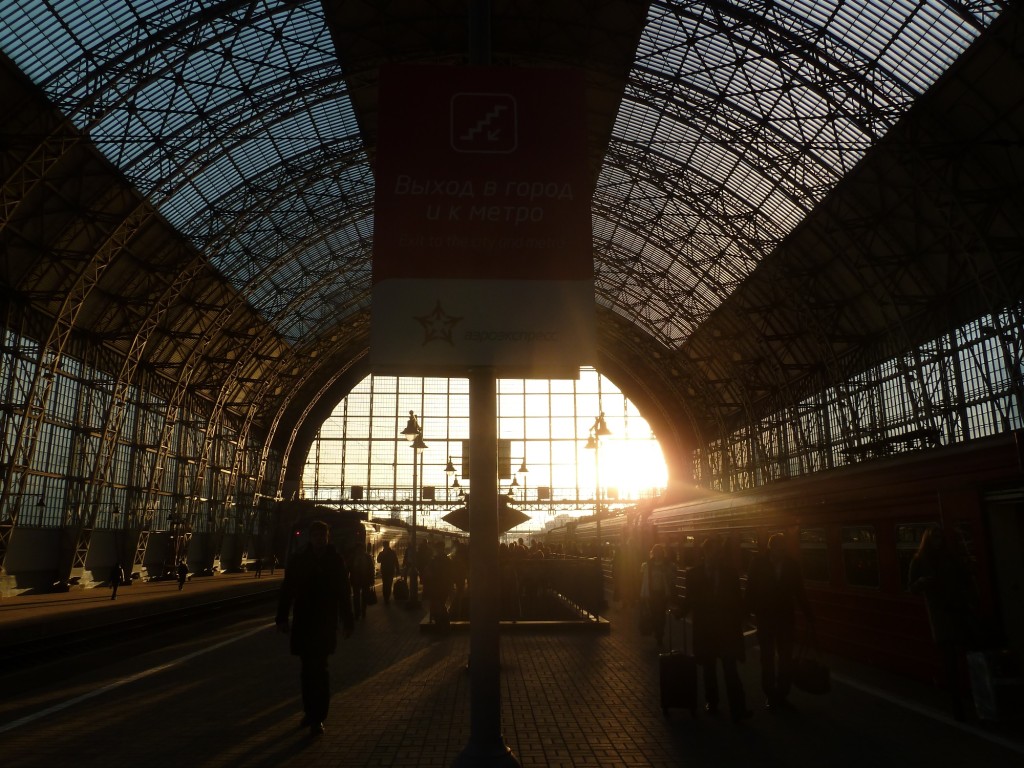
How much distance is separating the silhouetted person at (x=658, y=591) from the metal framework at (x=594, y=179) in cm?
1111

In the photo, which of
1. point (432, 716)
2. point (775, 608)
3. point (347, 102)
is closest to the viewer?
point (432, 716)

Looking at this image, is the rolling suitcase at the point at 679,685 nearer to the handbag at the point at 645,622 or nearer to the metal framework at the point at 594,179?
the handbag at the point at 645,622

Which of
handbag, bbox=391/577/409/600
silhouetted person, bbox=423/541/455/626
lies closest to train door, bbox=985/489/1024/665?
silhouetted person, bbox=423/541/455/626

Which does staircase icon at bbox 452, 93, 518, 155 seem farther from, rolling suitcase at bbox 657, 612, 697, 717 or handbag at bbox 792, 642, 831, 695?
handbag at bbox 792, 642, 831, 695

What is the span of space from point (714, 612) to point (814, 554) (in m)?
4.99

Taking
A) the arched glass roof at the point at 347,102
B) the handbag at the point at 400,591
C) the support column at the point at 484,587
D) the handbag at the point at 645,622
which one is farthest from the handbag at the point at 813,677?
the handbag at the point at 400,591

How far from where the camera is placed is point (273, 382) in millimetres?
49531

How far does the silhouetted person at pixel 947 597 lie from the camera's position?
8.00 meters

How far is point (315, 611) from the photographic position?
8.05 m

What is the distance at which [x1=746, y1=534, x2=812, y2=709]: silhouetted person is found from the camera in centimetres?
883

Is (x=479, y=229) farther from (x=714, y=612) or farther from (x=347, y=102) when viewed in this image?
(x=347, y=102)

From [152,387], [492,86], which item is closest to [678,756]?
[492,86]

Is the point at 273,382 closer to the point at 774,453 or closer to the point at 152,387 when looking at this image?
the point at 152,387

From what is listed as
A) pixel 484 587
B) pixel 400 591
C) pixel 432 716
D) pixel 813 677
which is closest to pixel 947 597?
pixel 813 677
